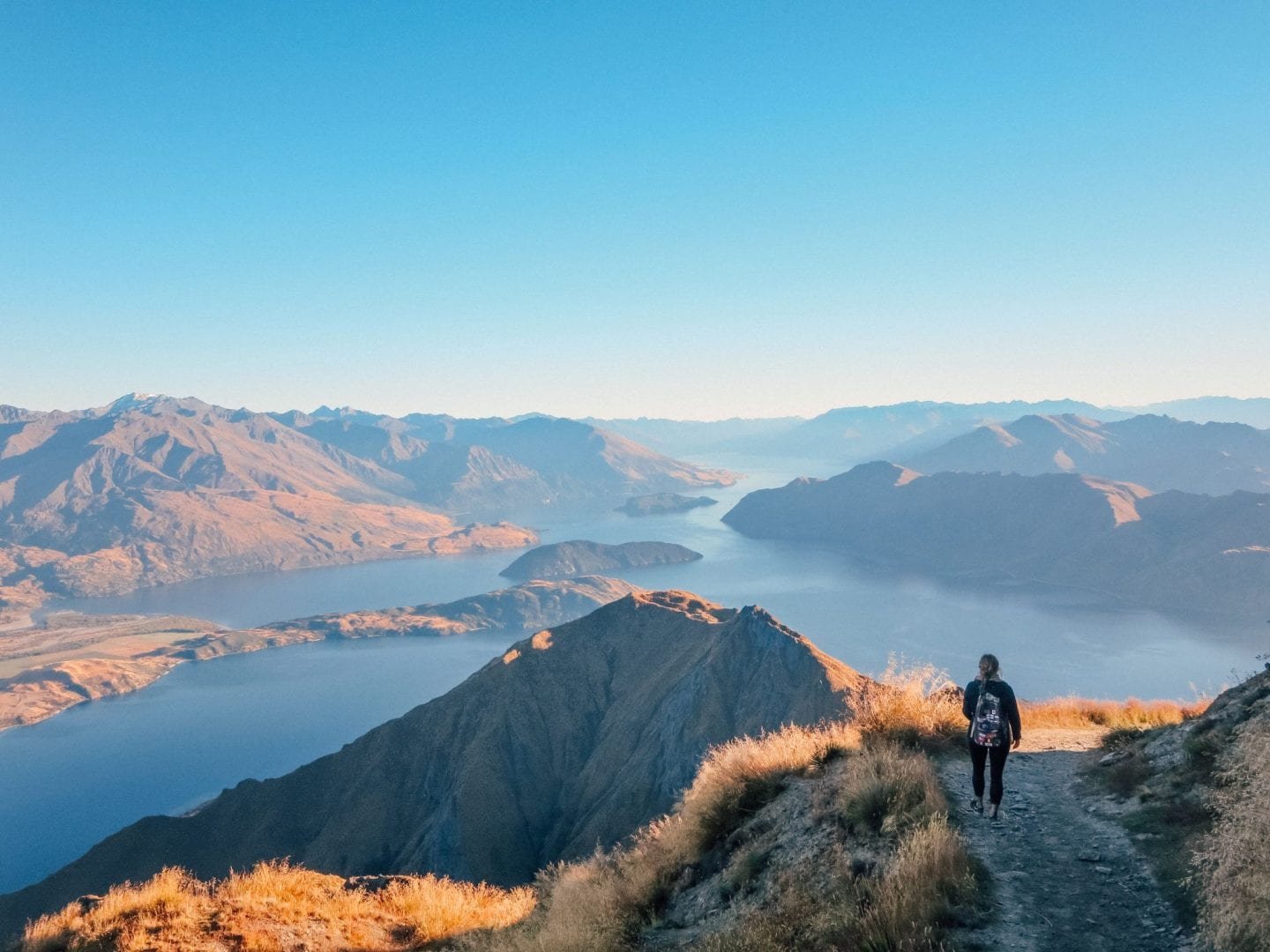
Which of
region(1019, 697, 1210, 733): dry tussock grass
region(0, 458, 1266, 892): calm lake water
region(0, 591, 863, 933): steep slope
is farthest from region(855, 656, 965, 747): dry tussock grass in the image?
region(0, 458, 1266, 892): calm lake water

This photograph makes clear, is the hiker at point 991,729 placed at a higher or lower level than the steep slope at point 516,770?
higher

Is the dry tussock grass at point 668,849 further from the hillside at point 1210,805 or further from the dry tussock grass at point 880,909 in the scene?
the hillside at point 1210,805

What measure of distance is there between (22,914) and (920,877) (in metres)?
79.6

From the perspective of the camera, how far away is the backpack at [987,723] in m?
9.59

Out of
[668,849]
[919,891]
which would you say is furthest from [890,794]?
[668,849]

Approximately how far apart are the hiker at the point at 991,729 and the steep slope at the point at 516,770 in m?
49.3

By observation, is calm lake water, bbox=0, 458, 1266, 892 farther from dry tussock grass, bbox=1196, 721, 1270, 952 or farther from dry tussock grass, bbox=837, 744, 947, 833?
dry tussock grass, bbox=1196, 721, 1270, 952

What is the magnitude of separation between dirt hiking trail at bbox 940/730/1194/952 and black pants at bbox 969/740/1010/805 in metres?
0.31

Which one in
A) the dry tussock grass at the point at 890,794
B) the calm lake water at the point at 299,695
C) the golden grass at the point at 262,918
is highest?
the dry tussock grass at the point at 890,794

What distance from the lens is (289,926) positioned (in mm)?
11539

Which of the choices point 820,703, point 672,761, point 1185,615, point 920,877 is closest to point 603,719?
point 672,761

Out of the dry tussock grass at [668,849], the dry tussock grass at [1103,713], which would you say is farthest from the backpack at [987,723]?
the dry tussock grass at [1103,713]

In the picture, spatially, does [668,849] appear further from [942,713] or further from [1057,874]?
[1057,874]

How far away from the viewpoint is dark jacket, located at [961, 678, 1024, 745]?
9664 mm
